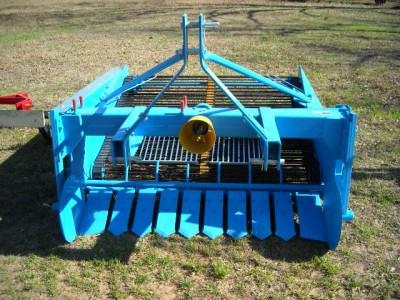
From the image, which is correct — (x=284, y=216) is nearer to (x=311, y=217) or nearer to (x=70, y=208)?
(x=311, y=217)

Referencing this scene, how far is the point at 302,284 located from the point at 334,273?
0.88 ft

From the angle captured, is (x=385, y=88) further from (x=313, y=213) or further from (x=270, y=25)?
(x=270, y=25)

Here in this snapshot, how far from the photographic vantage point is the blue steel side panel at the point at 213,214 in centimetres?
360

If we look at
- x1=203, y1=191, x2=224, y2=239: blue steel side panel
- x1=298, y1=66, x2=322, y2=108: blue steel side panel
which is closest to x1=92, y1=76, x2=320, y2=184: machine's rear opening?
x1=203, y1=191, x2=224, y2=239: blue steel side panel

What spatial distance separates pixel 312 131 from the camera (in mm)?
3438

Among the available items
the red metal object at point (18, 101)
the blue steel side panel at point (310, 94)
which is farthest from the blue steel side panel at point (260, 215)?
the red metal object at point (18, 101)

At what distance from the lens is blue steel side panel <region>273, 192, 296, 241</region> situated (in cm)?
355

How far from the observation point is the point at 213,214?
3686mm

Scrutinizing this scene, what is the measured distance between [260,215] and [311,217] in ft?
1.30

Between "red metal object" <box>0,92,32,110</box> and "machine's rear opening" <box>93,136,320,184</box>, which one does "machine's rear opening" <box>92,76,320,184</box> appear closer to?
"machine's rear opening" <box>93,136,320,184</box>

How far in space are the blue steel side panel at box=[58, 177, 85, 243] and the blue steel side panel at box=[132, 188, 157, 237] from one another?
0.45 meters

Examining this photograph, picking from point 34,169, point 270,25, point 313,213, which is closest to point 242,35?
point 270,25

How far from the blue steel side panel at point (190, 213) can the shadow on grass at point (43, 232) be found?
286 mm

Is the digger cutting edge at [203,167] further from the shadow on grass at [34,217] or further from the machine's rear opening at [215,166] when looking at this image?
the shadow on grass at [34,217]
